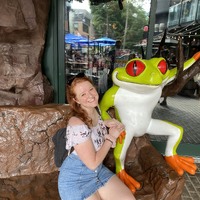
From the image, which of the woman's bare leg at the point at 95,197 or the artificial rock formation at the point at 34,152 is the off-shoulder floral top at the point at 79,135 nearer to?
the woman's bare leg at the point at 95,197

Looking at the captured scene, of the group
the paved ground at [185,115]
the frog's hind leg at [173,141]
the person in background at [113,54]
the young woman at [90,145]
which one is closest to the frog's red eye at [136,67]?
the young woman at [90,145]

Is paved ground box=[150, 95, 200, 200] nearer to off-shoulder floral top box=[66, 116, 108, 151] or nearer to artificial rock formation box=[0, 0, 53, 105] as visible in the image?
artificial rock formation box=[0, 0, 53, 105]

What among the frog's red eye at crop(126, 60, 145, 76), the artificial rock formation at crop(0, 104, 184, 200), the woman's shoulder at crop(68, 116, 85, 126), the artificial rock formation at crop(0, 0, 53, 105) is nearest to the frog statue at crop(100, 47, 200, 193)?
the frog's red eye at crop(126, 60, 145, 76)

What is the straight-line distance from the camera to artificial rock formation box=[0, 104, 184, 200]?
1.73 metres

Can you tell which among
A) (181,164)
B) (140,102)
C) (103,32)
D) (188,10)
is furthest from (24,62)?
(188,10)

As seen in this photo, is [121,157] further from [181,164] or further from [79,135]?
[79,135]

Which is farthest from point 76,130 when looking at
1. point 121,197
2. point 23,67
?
point 23,67

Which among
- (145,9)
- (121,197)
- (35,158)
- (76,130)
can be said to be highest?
(145,9)

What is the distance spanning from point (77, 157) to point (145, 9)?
81.5 inches

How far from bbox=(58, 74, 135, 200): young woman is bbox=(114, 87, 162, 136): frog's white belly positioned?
315 mm

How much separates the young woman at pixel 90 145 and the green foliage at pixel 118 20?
5.17ft

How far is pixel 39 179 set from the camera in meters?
1.82

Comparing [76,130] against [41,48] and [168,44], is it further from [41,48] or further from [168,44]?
[168,44]

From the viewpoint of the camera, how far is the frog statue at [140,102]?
1415 millimetres
